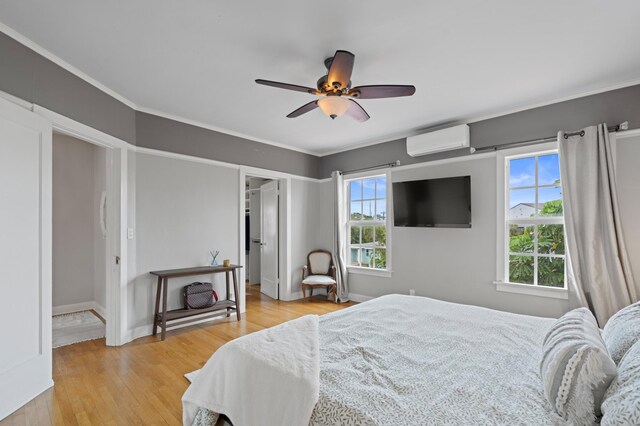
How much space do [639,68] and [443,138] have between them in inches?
69.8

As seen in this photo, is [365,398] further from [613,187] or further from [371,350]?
[613,187]

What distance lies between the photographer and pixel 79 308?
4.72 meters

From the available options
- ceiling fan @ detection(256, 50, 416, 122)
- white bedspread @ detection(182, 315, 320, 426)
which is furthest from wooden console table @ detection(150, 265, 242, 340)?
ceiling fan @ detection(256, 50, 416, 122)

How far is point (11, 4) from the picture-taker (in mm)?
1963

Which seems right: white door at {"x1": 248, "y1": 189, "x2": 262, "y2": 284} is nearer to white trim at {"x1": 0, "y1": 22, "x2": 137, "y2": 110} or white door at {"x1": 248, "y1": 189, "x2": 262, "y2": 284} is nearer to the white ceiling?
the white ceiling

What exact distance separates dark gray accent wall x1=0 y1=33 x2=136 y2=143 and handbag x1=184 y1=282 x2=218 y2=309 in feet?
6.14

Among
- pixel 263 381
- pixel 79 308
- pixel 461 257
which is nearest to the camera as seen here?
pixel 263 381

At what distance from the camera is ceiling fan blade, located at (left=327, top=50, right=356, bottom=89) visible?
2.11m

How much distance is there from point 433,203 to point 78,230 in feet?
16.8

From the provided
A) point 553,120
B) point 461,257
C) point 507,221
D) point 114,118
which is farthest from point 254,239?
point 553,120

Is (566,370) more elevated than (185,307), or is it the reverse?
(566,370)

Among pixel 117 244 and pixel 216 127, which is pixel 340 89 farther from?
pixel 117 244

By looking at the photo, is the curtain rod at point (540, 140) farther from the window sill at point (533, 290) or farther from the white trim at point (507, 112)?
the window sill at point (533, 290)

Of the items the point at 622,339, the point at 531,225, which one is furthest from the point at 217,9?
the point at 531,225
